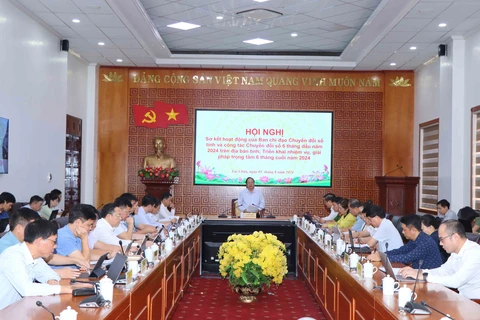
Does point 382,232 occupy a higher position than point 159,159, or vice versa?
point 159,159

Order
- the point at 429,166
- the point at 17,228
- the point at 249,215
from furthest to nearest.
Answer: the point at 429,166, the point at 249,215, the point at 17,228

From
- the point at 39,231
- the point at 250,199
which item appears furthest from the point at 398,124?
the point at 39,231

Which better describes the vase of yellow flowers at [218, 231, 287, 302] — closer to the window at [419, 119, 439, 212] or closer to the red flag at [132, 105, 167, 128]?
the window at [419, 119, 439, 212]

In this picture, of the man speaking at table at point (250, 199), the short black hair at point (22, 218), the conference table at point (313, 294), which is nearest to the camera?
the conference table at point (313, 294)

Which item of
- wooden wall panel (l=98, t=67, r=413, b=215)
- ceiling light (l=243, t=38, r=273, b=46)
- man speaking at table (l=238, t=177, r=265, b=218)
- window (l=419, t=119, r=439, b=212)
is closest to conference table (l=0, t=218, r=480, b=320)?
man speaking at table (l=238, t=177, r=265, b=218)

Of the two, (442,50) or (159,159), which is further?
(159,159)

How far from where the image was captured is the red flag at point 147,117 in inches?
480

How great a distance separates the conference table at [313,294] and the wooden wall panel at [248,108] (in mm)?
4606

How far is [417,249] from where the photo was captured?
4.70 metres

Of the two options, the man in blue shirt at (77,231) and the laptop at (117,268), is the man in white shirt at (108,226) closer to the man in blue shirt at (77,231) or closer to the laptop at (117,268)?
the man in blue shirt at (77,231)

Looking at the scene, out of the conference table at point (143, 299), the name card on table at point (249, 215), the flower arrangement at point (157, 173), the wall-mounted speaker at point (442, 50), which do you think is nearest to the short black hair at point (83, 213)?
the conference table at point (143, 299)

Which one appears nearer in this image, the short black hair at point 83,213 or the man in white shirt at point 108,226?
the short black hair at point 83,213

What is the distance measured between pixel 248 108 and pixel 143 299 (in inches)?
342

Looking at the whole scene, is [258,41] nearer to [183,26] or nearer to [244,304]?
[183,26]
